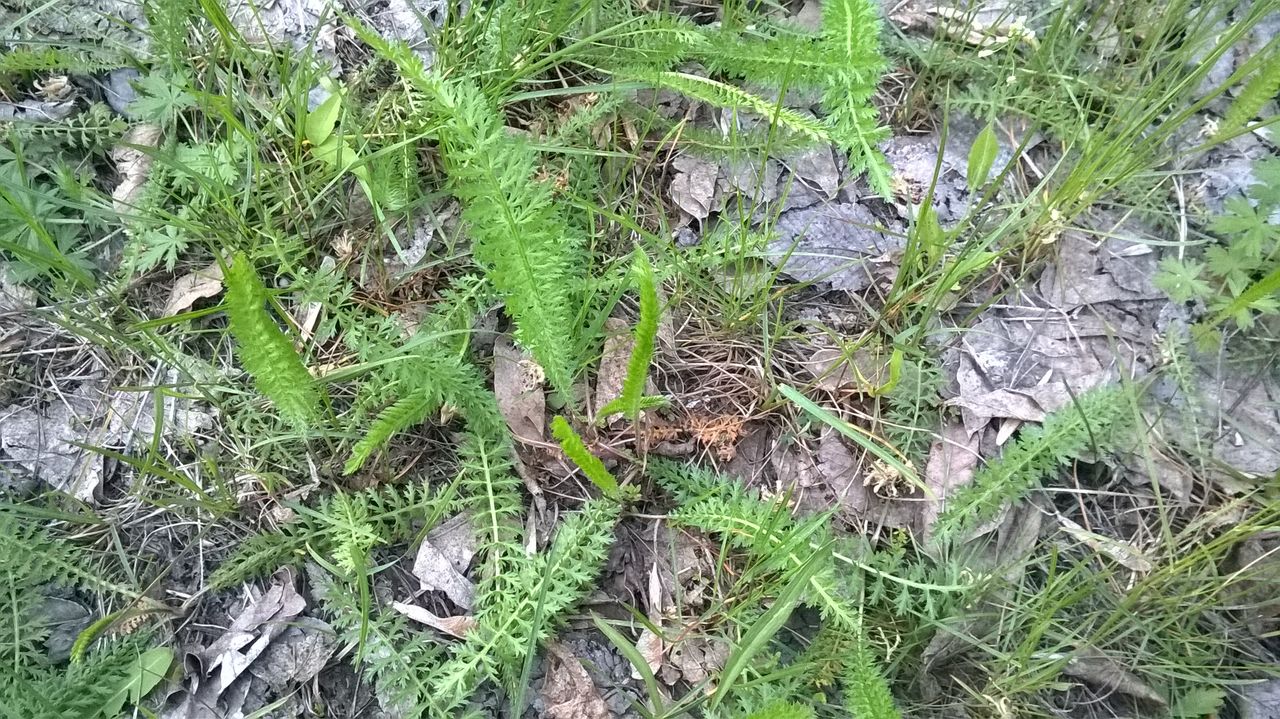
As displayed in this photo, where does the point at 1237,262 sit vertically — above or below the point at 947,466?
above

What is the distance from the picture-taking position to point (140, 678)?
1756mm

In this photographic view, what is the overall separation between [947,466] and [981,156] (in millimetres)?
823

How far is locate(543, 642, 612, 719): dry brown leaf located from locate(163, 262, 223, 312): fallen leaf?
133 centimetres

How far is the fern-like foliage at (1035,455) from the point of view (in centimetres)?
195

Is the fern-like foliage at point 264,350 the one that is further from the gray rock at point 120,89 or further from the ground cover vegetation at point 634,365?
the gray rock at point 120,89

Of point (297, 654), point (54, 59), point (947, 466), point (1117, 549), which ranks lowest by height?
point (1117, 549)

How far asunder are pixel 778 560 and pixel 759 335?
62cm

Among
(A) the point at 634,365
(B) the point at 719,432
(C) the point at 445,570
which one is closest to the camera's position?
(A) the point at 634,365

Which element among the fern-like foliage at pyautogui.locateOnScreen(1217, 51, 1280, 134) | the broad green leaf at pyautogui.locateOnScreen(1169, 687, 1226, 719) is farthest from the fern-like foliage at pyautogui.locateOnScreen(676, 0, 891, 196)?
the broad green leaf at pyautogui.locateOnScreen(1169, 687, 1226, 719)

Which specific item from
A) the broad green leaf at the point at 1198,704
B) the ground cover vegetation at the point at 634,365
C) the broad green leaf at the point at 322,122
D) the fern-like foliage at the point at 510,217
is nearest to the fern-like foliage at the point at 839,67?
the ground cover vegetation at the point at 634,365

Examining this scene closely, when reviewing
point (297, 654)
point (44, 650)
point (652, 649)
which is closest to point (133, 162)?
point (44, 650)

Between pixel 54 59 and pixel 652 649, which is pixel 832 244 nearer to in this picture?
pixel 652 649

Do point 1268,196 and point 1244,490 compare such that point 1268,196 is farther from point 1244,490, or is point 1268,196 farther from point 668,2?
point 668,2

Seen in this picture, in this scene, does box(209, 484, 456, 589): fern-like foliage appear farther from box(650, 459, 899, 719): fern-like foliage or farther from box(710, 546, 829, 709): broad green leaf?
box(710, 546, 829, 709): broad green leaf
